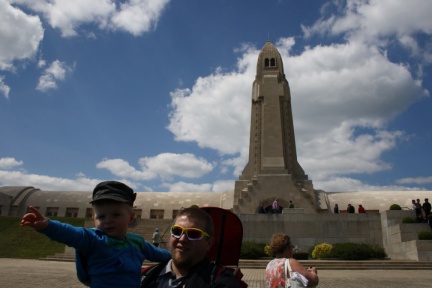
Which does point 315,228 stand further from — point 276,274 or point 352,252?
point 276,274

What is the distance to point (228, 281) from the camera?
7.77 feet

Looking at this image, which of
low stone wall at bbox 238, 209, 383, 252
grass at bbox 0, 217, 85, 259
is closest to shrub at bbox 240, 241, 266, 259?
low stone wall at bbox 238, 209, 383, 252

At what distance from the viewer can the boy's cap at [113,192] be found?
9.74ft

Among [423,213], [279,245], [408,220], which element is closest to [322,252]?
[408,220]

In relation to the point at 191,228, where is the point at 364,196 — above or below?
above

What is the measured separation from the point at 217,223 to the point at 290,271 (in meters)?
1.40

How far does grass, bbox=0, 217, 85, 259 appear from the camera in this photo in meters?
23.0

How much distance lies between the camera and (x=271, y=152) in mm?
36500

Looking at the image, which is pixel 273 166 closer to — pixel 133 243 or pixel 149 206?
pixel 149 206

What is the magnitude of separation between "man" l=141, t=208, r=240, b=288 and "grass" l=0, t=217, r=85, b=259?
22.8 meters

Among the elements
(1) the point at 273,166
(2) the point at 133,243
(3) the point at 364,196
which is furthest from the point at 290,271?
(3) the point at 364,196

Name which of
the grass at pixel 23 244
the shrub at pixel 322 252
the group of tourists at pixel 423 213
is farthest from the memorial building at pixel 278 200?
the grass at pixel 23 244

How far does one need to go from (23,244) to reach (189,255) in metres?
27.8

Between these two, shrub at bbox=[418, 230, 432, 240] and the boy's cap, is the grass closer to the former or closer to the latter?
shrub at bbox=[418, 230, 432, 240]
